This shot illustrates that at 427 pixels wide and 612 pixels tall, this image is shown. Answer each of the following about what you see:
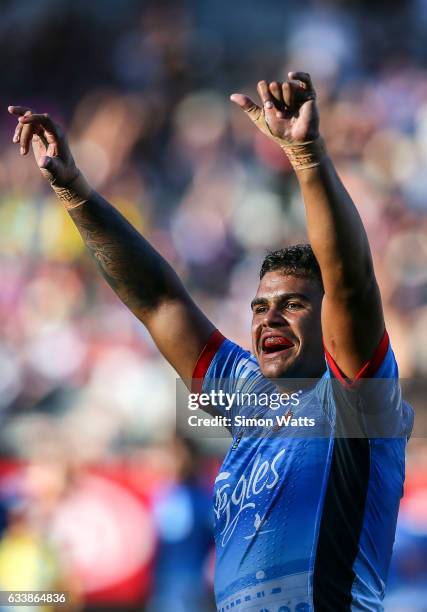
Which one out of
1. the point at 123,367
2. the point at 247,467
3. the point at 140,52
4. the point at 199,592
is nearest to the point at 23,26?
the point at 140,52

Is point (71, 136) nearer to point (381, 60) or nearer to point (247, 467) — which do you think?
point (381, 60)

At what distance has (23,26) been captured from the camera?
9.91m

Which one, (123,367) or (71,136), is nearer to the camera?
(123,367)

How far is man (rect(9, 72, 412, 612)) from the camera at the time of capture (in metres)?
2.53

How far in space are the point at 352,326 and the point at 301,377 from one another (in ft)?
2.09

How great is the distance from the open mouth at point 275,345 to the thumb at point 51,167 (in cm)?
107

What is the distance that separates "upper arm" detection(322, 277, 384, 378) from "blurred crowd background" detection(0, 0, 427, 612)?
12.9ft

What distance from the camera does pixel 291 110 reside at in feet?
8.50

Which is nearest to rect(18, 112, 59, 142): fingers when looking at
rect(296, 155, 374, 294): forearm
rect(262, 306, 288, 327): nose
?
rect(262, 306, 288, 327): nose

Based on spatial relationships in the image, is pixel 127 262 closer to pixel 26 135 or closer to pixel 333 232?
pixel 26 135

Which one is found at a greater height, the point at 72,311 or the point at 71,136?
the point at 71,136

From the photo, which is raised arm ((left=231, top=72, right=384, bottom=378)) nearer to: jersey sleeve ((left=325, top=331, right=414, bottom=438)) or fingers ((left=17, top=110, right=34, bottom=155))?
jersey sleeve ((left=325, top=331, right=414, bottom=438))

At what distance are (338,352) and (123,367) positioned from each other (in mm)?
5196

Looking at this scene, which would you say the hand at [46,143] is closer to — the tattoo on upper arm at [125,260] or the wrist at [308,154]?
the tattoo on upper arm at [125,260]
